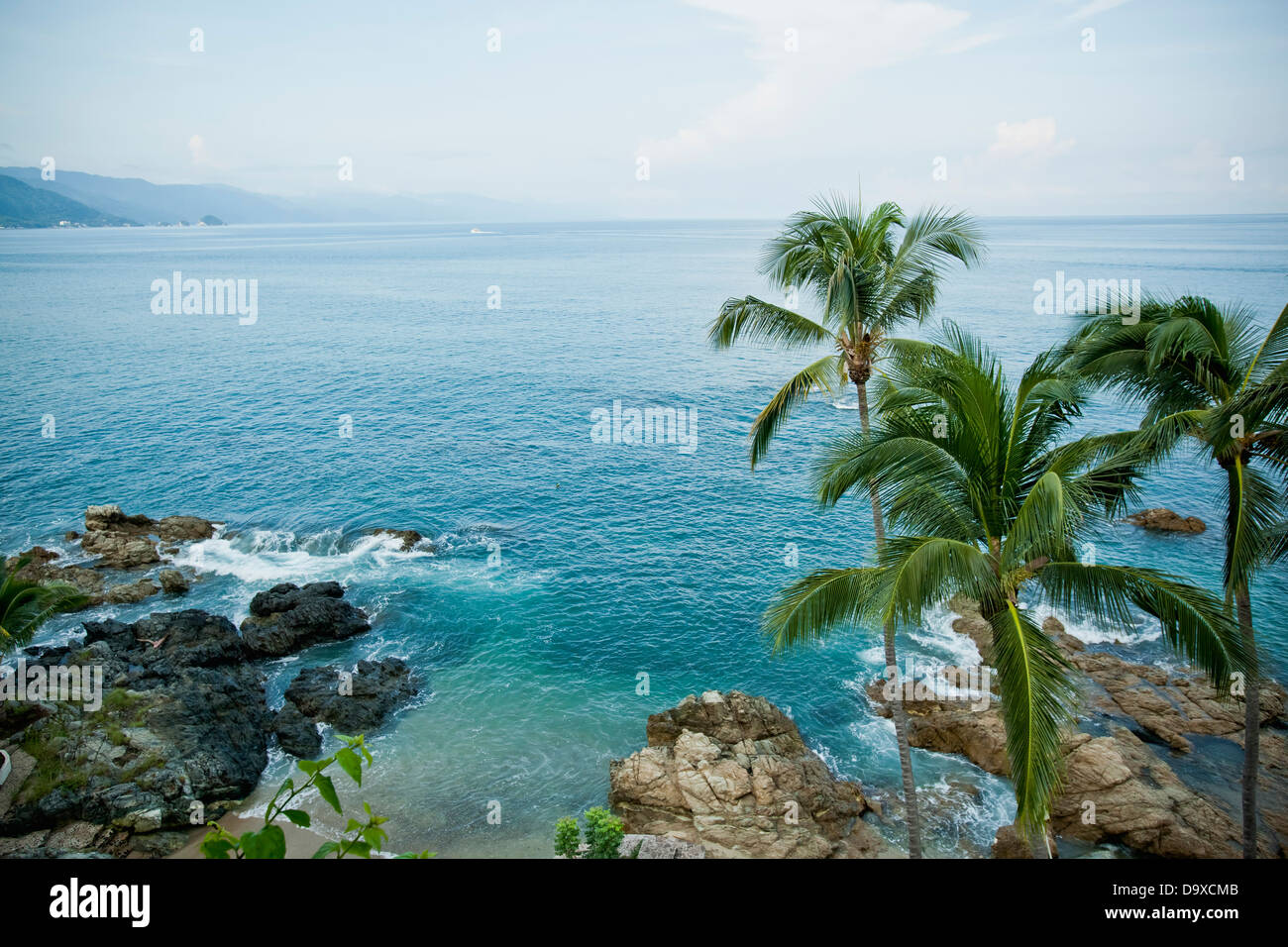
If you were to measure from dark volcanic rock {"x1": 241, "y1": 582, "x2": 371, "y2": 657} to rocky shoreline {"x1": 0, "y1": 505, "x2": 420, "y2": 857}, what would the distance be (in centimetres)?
6

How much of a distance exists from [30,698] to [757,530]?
3347 centimetres

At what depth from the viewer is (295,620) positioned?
34969 mm

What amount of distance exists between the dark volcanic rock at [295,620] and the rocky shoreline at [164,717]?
0.19ft

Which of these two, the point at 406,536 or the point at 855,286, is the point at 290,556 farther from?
the point at 855,286

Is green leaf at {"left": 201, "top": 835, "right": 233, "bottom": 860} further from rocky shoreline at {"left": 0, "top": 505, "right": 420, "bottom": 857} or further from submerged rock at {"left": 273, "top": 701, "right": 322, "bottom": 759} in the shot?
submerged rock at {"left": 273, "top": 701, "right": 322, "bottom": 759}

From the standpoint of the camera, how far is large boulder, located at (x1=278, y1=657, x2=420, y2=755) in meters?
29.7

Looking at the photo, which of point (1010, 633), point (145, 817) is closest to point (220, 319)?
point (145, 817)

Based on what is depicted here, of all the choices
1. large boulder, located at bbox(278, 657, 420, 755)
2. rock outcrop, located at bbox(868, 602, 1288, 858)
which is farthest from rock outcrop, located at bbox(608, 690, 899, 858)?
large boulder, located at bbox(278, 657, 420, 755)

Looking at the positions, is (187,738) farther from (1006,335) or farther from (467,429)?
(1006,335)

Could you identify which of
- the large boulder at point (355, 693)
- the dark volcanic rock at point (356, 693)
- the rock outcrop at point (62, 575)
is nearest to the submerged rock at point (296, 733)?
the large boulder at point (355, 693)

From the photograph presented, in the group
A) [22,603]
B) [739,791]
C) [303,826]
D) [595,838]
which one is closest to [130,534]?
[22,603]

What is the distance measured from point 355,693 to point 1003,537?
26.1m

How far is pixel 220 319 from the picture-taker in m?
107
